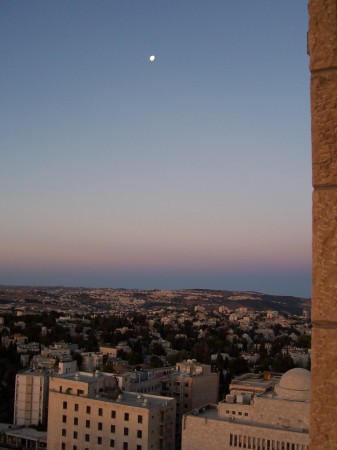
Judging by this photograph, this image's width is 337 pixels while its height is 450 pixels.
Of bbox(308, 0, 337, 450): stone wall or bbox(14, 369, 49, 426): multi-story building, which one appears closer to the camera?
bbox(308, 0, 337, 450): stone wall

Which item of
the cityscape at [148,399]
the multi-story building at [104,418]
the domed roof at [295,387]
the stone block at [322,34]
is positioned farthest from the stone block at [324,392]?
the multi-story building at [104,418]

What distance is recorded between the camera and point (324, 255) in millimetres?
1688

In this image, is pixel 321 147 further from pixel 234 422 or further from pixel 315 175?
pixel 234 422

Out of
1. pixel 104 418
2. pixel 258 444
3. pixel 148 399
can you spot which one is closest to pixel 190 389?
pixel 148 399

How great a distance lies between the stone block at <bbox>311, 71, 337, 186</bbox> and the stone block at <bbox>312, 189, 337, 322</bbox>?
53mm

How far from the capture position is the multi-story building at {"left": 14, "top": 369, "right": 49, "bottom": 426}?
1023 inches

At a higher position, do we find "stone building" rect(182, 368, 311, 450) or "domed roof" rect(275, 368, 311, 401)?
"domed roof" rect(275, 368, 311, 401)

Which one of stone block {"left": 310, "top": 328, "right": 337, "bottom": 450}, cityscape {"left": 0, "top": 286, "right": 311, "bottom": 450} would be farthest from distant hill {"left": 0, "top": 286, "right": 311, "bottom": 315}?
stone block {"left": 310, "top": 328, "right": 337, "bottom": 450}

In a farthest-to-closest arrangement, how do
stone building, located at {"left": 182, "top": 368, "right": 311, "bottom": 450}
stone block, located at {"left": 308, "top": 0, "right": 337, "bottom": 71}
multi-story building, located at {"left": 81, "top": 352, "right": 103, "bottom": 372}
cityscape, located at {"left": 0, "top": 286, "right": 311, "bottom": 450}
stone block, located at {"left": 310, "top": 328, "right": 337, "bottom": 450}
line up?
multi-story building, located at {"left": 81, "top": 352, "right": 103, "bottom": 372} → cityscape, located at {"left": 0, "top": 286, "right": 311, "bottom": 450} → stone building, located at {"left": 182, "top": 368, "right": 311, "bottom": 450} → stone block, located at {"left": 308, "top": 0, "right": 337, "bottom": 71} → stone block, located at {"left": 310, "top": 328, "right": 337, "bottom": 450}

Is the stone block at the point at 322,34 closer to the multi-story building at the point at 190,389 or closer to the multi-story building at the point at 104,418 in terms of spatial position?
the multi-story building at the point at 104,418

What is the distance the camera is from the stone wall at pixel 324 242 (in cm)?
166

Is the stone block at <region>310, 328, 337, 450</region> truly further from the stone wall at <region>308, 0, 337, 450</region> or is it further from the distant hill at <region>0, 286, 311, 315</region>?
the distant hill at <region>0, 286, 311, 315</region>

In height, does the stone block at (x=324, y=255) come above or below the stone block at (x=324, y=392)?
above

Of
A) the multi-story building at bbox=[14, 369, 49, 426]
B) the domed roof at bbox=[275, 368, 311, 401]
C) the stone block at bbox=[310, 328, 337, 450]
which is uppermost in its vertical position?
the stone block at bbox=[310, 328, 337, 450]
